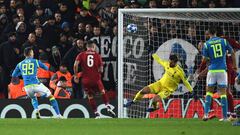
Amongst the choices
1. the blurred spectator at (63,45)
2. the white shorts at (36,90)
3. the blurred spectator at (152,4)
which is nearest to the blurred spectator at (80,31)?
the blurred spectator at (63,45)

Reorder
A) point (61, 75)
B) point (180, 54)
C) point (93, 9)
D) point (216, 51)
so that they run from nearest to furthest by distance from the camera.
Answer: point (216, 51)
point (180, 54)
point (61, 75)
point (93, 9)

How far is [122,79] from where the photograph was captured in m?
18.1

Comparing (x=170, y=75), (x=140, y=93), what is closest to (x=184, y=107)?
(x=170, y=75)

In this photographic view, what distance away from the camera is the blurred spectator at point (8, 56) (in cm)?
1908

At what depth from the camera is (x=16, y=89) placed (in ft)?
62.7

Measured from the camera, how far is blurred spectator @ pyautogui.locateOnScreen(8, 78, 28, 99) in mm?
19000

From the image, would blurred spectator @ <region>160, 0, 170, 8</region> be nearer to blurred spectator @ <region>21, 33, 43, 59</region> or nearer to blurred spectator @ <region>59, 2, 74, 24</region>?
blurred spectator @ <region>59, 2, 74, 24</region>

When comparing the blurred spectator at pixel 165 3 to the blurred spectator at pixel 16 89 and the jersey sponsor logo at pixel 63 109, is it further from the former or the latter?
the blurred spectator at pixel 16 89

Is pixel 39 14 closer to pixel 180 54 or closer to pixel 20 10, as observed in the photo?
pixel 20 10

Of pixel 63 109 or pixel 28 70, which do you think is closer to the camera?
pixel 28 70

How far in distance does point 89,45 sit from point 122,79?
3.52ft

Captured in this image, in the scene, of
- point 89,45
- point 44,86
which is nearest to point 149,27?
point 89,45

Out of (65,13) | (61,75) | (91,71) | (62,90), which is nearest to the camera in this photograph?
(91,71)

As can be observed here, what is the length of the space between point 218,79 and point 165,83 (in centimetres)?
240
